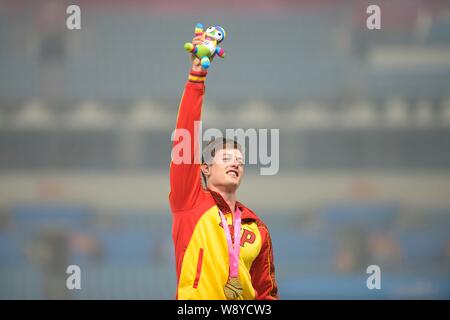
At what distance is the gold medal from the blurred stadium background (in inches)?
200

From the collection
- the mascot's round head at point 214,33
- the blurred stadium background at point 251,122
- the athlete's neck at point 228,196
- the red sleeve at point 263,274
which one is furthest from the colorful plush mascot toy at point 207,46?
the blurred stadium background at point 251,122

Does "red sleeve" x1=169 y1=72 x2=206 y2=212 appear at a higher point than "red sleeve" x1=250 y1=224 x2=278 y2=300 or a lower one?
higher

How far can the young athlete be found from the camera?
2.04 metres

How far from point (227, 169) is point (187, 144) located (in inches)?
7.7

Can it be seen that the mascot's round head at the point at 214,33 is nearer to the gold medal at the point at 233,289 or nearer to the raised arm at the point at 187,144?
the raised arm at the point at 187,144

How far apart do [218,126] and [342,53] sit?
7.35 feet

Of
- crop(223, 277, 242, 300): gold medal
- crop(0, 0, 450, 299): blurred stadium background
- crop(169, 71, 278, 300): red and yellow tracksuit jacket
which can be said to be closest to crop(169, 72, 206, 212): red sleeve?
crop(169, 71, 278, 300): red and yellow tracksuit jacket

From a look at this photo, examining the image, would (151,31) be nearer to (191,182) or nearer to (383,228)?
(383,228)

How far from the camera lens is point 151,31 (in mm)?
9453

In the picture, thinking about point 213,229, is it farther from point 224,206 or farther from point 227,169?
point 227,169

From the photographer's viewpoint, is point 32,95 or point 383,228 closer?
point 383,228

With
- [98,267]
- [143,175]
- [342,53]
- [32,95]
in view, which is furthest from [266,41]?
[98,267]

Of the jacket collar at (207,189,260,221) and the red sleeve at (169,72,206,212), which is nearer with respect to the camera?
the red sleeve at (169,72,206,212)

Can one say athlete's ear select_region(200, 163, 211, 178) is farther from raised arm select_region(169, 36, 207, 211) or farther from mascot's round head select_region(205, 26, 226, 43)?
mascot's round head select_region(205, 26, 226, 43)
